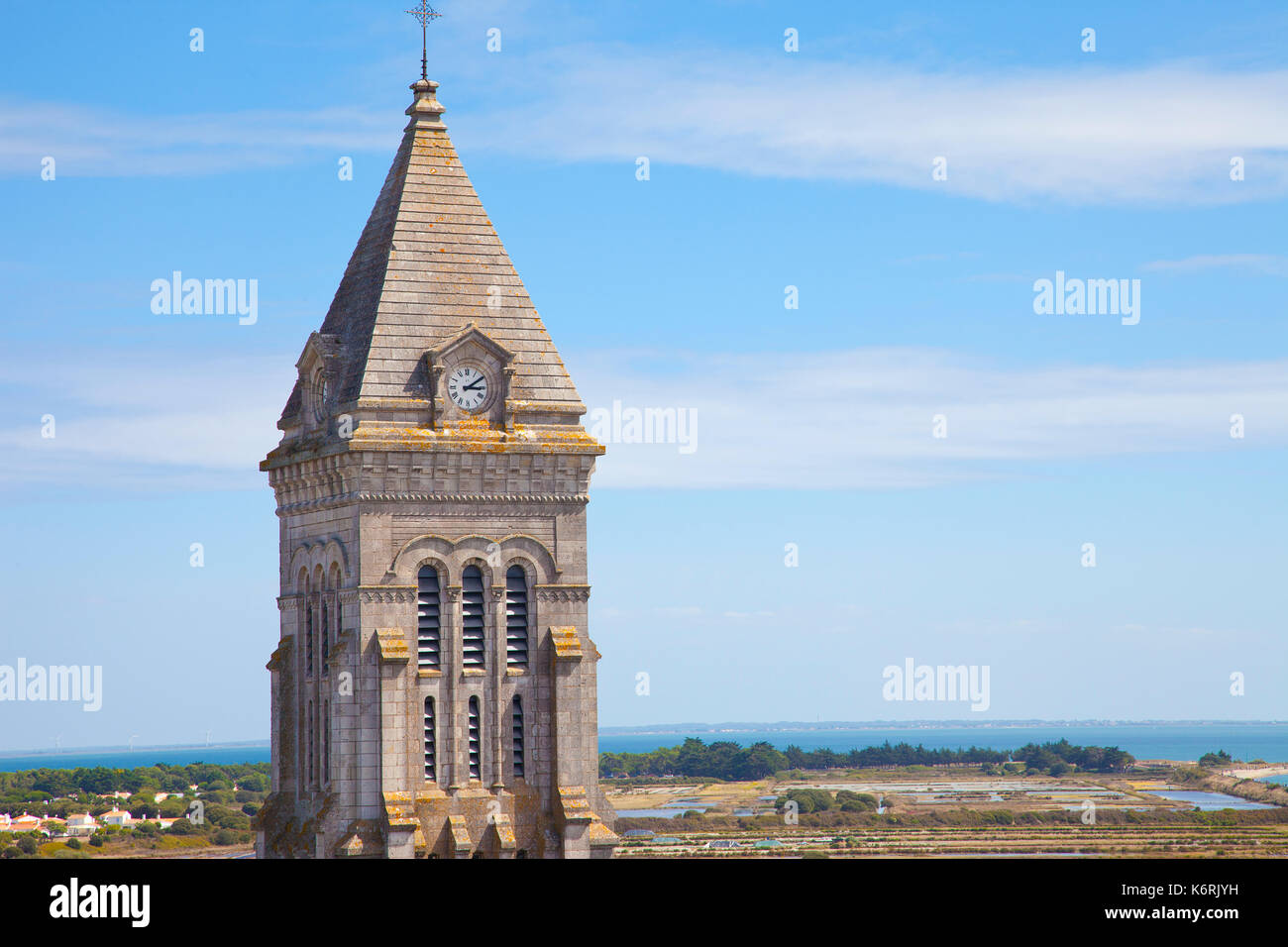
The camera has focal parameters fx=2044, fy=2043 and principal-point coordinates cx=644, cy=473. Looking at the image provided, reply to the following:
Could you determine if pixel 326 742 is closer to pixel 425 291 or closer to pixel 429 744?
pixel 429 744

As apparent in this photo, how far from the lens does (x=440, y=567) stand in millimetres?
50781

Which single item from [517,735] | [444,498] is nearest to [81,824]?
[517,735]

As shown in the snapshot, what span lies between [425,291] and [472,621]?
8.46 metres

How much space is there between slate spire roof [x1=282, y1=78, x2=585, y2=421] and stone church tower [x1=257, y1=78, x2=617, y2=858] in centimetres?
6

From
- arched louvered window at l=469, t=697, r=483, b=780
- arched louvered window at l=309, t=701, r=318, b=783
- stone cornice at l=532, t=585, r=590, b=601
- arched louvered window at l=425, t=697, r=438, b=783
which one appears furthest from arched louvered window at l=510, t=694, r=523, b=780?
arched louvered window at l=309, t=701, r=318, b=783

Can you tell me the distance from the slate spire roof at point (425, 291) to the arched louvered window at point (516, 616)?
4365 mm

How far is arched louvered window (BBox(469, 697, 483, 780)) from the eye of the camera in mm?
50906

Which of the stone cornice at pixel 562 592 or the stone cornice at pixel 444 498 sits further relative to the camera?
the stone cornice at pixel 562 592

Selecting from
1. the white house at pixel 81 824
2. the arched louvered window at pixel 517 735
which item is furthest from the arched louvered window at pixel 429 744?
the white house at pixel 81 824

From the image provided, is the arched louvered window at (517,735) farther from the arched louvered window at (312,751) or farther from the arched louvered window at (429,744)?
the arched louvered window at (312,751)

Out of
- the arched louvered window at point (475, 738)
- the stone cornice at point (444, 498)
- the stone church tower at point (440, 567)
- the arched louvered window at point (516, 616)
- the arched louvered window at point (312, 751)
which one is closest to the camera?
the stone church tower at point (440, 567)

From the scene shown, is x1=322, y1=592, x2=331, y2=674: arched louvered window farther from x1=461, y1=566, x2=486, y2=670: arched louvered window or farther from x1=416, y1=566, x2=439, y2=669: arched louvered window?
x1=461, y1=566, x2=486, y2=670: arched louvered window

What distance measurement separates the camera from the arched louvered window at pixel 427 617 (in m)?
50.7
